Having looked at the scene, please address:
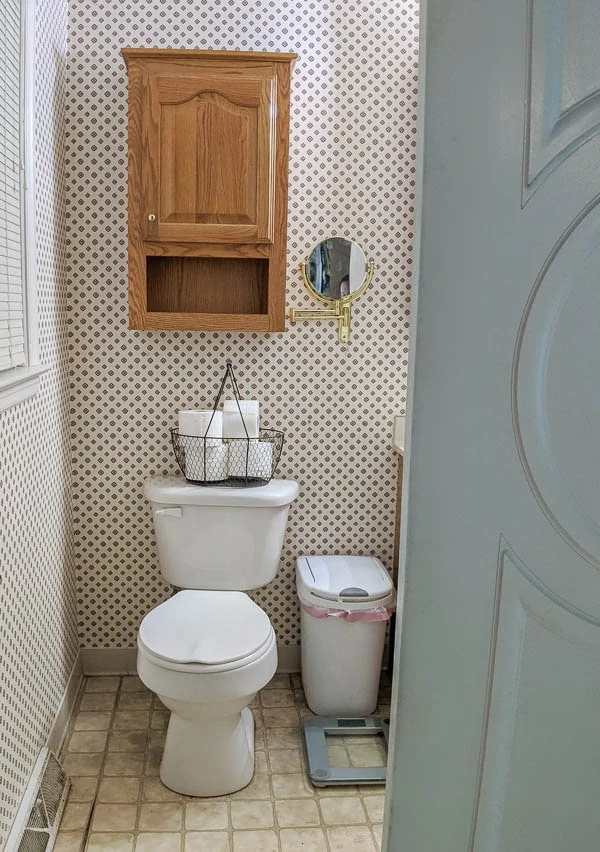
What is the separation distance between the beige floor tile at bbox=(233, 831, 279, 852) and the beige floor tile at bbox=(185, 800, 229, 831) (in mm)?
64

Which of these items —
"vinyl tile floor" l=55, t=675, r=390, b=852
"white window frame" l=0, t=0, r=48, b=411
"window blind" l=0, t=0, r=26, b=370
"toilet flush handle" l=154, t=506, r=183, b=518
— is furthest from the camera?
"toilet flush handle" l=154, t=506, r=183, b=518

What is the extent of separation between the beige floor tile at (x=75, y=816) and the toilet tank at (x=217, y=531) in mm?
692

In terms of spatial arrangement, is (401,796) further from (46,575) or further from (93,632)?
(93,632)

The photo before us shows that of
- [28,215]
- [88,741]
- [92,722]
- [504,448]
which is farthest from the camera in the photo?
[92,722]

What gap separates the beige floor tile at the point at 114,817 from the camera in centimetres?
218

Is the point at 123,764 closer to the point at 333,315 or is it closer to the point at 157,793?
the point at 157,793

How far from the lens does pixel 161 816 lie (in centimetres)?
224

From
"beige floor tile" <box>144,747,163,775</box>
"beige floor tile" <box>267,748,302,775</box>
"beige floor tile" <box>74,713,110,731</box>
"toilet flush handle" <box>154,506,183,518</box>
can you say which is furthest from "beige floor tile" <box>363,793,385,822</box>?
"toilet flush handle" <box>154,506,183,518</box>

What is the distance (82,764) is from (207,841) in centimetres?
53

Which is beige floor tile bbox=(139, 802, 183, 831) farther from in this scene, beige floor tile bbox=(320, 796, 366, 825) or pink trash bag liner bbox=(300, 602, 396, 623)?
pink trash bag liner bbox=(300, 602, 396, 623)

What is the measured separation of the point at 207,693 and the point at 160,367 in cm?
115

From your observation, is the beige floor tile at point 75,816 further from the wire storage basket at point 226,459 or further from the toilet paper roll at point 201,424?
the toilet paper roll at point 201,424

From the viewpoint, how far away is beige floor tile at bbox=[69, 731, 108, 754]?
254 cm

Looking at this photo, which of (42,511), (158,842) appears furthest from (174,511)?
(158,842)
